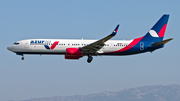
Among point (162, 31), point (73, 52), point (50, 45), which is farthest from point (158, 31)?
point (50, 45)

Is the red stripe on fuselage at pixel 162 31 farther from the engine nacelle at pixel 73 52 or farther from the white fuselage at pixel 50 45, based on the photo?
the engine nacelle at pixel 73 52

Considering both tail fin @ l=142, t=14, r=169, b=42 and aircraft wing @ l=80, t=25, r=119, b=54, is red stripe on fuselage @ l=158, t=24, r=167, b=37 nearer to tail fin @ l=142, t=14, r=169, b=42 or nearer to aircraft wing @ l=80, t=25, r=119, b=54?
tail fin @ l=142, t=14, r=169, b=42

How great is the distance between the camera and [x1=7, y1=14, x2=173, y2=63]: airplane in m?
58.1

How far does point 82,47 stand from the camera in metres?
57.5

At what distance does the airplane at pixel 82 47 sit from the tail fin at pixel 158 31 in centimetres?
123

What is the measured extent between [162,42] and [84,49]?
1586cm

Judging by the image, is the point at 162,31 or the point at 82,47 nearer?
the point at 82,47

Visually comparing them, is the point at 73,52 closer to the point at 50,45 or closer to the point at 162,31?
the point at 50,45

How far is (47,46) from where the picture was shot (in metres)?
58.6

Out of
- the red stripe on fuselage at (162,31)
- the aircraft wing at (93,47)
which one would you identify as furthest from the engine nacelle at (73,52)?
the red stripe on fuselage at (162,31)

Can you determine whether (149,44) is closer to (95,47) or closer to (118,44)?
(118,44)

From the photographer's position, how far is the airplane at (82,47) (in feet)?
191

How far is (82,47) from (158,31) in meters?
18.4

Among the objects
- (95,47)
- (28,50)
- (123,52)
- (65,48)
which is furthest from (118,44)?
(28,50)
